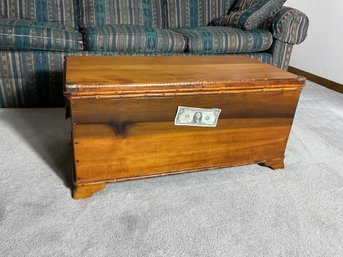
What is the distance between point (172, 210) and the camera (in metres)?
1.09

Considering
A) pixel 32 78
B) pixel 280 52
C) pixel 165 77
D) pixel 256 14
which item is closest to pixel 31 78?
pixel 32 78

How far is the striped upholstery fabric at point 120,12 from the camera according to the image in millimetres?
2152

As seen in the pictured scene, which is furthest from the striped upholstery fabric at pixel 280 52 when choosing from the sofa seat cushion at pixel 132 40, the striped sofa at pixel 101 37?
the sofa seat cushion at pixel 132 40

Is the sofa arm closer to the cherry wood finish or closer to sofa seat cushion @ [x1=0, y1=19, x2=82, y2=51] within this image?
the cherry wood finish

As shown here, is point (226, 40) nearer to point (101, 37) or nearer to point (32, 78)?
point (101, 37)

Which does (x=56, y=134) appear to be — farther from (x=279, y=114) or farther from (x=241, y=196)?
(x=279, y=114)

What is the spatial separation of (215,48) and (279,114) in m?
0.87

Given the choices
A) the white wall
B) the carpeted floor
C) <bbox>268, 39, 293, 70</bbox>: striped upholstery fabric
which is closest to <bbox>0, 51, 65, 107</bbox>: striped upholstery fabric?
the carpeted floor

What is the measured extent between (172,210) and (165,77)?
48cm

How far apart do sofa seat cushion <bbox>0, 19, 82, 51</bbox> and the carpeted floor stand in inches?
19.9

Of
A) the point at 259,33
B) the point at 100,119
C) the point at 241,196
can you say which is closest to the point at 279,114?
the point at 241,196

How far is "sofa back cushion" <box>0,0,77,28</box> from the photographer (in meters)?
2.02

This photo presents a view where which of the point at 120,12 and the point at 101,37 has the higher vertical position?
the point at 120,12

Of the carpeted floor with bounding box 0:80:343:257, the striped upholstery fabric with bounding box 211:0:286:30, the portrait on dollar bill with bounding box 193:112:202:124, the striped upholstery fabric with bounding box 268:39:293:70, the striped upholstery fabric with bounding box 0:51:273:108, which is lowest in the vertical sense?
the carpeted floor with bounding box 0:80:343:257
